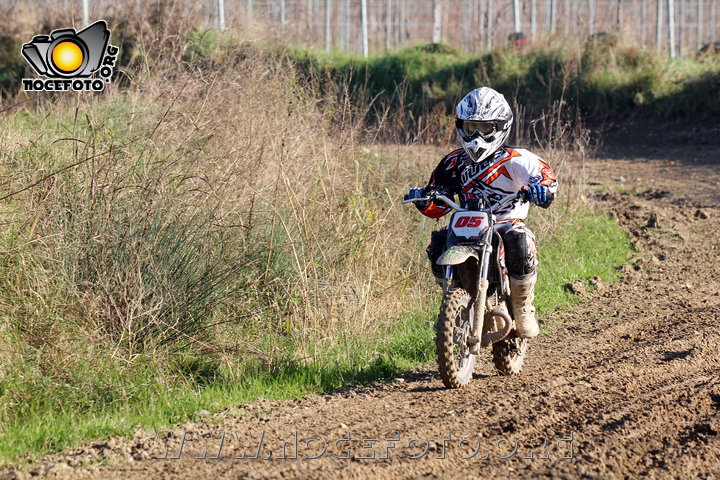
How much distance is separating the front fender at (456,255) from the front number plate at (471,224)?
3.9 inches

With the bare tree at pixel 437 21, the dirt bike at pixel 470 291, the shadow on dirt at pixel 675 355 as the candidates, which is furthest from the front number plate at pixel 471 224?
the bare tree at pixel 437 21

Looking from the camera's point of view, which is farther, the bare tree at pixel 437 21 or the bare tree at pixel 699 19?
the bare tree at pixel 699 19

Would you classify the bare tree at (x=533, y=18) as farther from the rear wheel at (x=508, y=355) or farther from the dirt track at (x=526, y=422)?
the rear wheel at (x=508, y=355)

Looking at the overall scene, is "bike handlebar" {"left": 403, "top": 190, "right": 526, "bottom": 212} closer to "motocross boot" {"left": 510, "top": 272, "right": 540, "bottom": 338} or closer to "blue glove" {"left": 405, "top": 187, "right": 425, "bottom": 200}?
"blue glove" {"left": 405, "top": 187, "right": 425, "bottom": 200}

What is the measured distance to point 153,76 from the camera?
8.80 meters

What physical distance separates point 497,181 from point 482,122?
1.40 feet

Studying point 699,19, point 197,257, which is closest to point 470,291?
point 197,257

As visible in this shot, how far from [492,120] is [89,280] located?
3.02 meters

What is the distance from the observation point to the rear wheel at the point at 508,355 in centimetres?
623

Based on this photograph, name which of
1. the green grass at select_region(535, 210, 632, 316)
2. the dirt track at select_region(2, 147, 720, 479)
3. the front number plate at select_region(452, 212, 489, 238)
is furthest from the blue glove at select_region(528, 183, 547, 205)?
the green grass at select_region(535, 210, 632, 316)

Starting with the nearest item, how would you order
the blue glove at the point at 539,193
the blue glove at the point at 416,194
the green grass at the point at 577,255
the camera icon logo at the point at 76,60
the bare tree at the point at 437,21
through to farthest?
the blue glove at the point at 539,193 → the blue glove at the point at 416,194 → the camera icon logo at the point at 76,60 → the green grass at the point at 577,255 → the bare tree at the point at 437,21

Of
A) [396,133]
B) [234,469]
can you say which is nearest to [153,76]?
[396,133]

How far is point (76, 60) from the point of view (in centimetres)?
850

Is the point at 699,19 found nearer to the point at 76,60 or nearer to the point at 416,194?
the point at 76,60
